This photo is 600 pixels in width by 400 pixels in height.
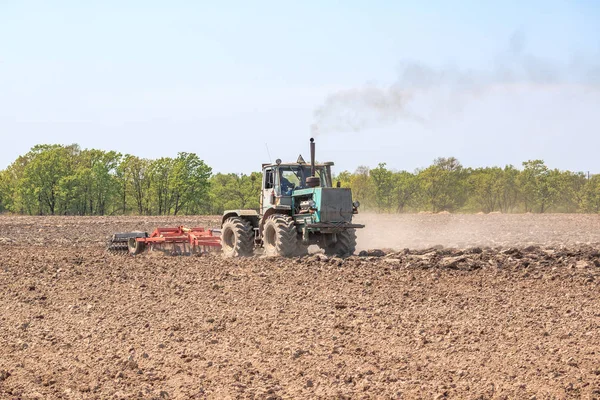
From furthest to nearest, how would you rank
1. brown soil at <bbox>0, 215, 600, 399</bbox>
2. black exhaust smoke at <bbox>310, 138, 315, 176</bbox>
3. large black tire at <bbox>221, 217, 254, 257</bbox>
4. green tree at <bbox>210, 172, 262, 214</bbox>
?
green tree at <bbox>210, 172, 262, 214</bbox> → large black tire at <bbox>221, 217, 254, 257</bbox> → black exhaust smoke at <bbox>310, 138, 315, 176</bbox> → brown soil at <bbox>0, 215, 600, 399</bbox>

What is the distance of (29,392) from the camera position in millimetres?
8258

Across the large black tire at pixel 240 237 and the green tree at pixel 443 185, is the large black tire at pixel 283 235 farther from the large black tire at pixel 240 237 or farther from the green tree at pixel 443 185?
the green tree at pixel 443 185

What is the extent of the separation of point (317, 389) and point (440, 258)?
34.3 ft

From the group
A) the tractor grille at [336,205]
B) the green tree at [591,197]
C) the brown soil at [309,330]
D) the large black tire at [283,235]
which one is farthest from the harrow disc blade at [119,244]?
the green tree at [591,197]

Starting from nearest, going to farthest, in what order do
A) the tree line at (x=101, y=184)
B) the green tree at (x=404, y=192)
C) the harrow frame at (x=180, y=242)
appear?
the harrow frame at (x=180, y=242) < the tree line at (x=101, y=184) < the green tree at (x=404, y=192)

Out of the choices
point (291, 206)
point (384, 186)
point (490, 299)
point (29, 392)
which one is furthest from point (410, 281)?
point (384, 186)

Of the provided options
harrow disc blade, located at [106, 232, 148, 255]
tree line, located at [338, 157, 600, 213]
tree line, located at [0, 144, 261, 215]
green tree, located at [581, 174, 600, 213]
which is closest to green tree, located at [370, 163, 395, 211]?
tree line, located at [338, 157, 600, 213]

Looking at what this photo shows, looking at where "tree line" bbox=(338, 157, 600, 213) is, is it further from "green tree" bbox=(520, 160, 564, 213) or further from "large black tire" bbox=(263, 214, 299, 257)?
"large black tire" bbox=(263, 214, 299, 257)

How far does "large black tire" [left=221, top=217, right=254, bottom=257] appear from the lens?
20.0m

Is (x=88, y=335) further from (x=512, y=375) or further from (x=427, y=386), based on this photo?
(x=512, y=375)

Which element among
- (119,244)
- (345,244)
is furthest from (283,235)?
(119,244)

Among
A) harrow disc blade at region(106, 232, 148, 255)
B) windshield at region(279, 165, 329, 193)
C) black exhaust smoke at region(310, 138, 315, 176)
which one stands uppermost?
black exhaust smoke at region(310, 138, 315, 176)

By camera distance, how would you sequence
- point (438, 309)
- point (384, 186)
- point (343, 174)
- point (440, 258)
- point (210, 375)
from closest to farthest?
point (210, 375), point (438, 309), point (440, 258), point (384, 186), point (343, 174)

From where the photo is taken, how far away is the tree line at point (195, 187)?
271 feet
